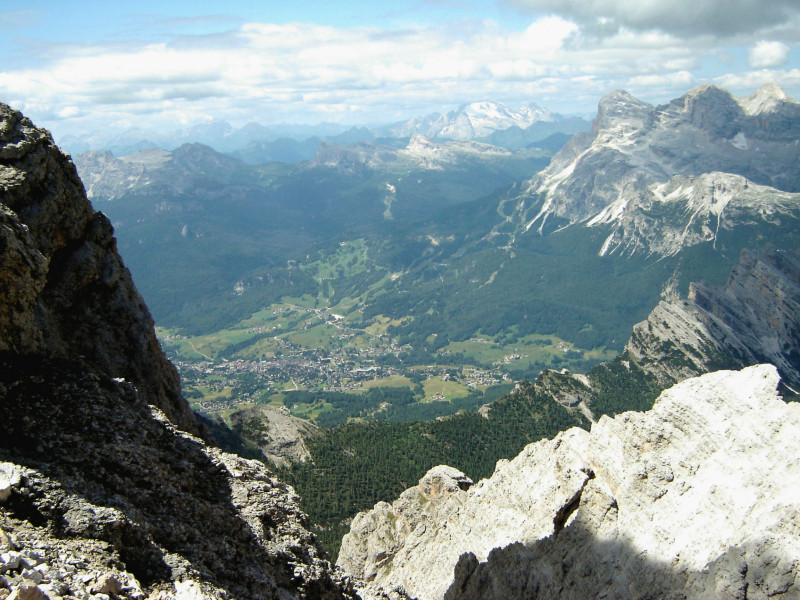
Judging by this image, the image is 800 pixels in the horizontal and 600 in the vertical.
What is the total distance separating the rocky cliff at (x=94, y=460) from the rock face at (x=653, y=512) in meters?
18.4

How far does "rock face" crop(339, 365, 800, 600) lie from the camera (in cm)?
3572

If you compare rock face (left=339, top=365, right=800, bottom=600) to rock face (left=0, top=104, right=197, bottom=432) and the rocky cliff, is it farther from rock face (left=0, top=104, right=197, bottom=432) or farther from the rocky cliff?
rock face (left=0, top=104, right=197, bottom=432)

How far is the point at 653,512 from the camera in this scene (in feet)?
139

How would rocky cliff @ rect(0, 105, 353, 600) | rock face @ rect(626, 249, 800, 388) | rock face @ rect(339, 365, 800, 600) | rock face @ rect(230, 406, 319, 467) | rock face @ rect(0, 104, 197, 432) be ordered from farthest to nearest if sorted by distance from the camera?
1. rock face @ rect(626, 249, 800, 388)
2. rock face @ rect(230, 406, 319, 467)
3. rock face @ rect(339, 365, 800, 600)
4. rock face @ rect(0, 104, 197, 432)
5. rocky cliff @ rect(0, 105, 353, 600)

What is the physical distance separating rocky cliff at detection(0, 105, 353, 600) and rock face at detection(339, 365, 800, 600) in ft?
60.5

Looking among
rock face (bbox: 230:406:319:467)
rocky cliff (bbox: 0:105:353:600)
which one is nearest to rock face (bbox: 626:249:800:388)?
rock face (bbox: 230:406:319:467)

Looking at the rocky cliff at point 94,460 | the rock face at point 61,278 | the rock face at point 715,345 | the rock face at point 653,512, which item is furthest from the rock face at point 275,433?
the rock face at point 715,345

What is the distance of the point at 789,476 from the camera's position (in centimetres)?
3731

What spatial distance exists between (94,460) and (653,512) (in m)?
35.2

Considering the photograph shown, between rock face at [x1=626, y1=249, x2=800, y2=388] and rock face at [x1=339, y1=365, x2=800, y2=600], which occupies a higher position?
rock face at [x1=339, y1=365, x2=800, y2=600]

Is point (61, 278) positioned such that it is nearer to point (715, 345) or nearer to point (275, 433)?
point (275, 433)

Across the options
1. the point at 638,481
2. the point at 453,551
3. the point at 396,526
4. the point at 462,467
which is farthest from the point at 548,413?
the point at 638,481

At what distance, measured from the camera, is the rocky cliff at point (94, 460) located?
21.1 meters

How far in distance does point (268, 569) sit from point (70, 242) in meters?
23.5
